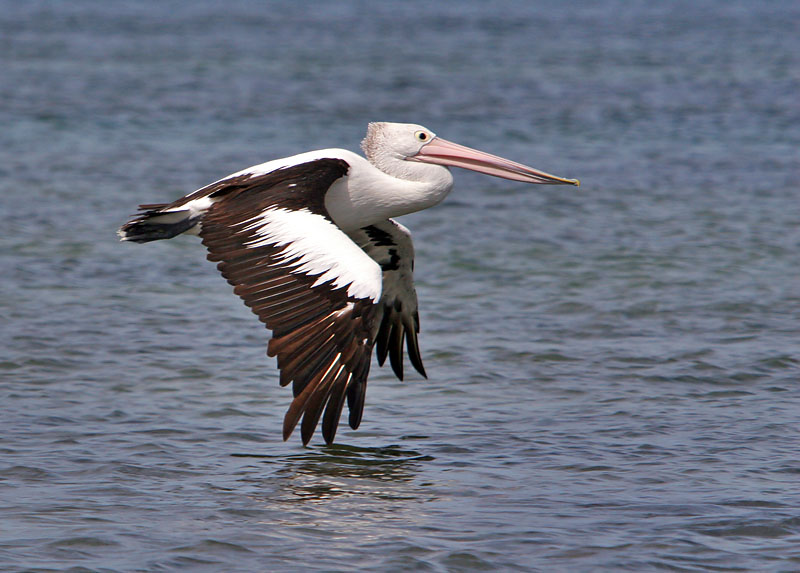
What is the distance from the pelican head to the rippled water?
4.06 feet

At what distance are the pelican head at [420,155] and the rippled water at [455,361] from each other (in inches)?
48.7

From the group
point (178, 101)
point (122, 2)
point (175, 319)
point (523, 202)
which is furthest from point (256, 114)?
point (122, 2)

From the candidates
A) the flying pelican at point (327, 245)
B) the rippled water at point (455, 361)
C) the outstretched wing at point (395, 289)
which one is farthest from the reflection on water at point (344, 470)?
the outstretched wing at point (395, 289)

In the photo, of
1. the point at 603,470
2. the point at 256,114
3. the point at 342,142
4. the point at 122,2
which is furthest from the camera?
the point at 122,2

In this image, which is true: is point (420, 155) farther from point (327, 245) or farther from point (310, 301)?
point (310, 301)

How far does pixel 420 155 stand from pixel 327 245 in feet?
5.42

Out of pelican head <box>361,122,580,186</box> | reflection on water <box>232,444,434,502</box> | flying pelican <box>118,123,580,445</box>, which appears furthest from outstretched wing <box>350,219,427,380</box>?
reflection on water <box>232,444,434,502</box>

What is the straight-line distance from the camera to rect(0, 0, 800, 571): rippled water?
5.32 meters

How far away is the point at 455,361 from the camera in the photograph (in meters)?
8.07

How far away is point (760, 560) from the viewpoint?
5059mm

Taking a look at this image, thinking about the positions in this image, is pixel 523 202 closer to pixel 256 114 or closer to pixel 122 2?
pixel 256 114

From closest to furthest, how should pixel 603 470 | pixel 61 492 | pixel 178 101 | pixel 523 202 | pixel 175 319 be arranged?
pixel 61 492, pixel 603 470, pixel 175 319, pixel 523 202, pixel 178 101

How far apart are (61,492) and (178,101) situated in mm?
15119

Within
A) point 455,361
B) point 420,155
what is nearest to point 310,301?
point 420,155
